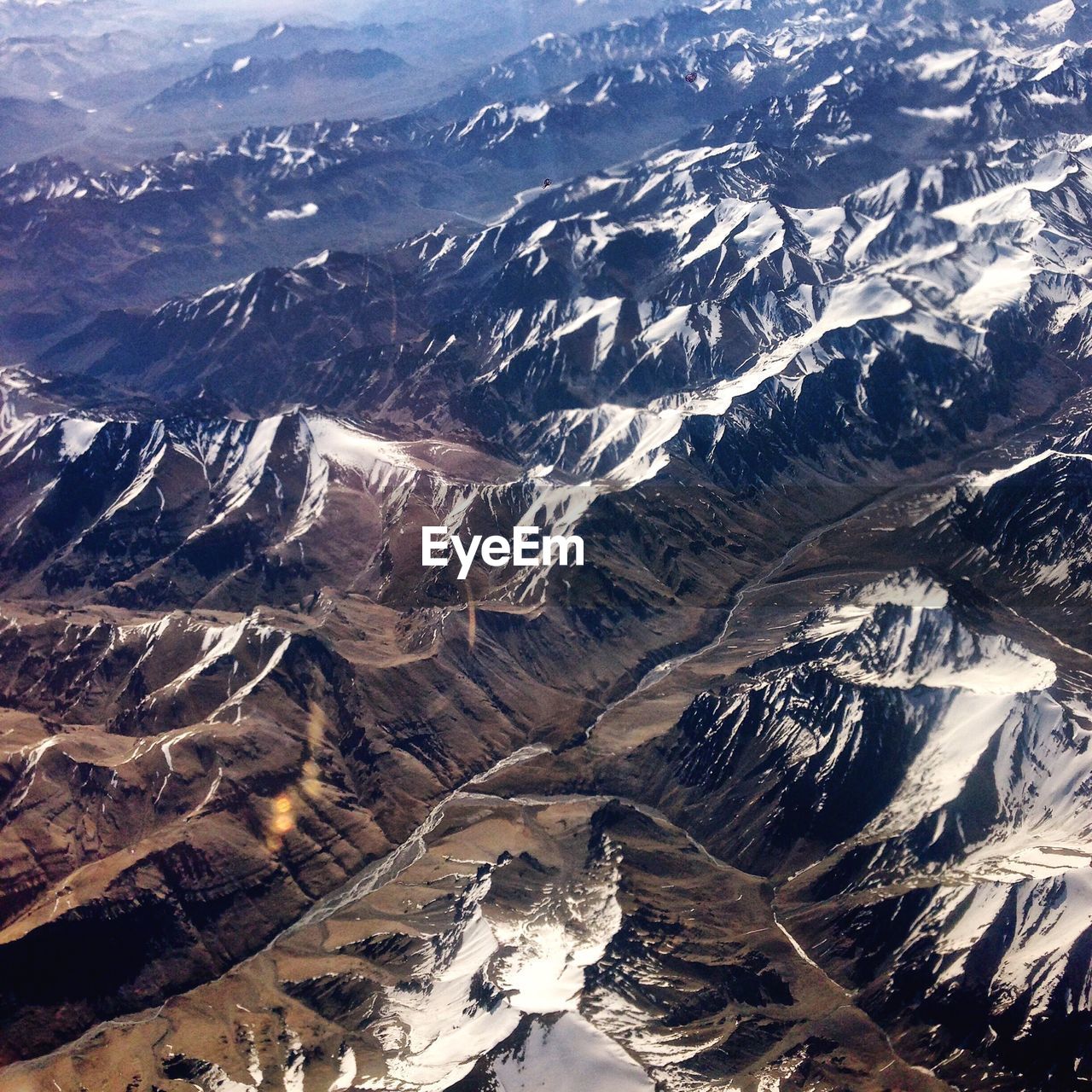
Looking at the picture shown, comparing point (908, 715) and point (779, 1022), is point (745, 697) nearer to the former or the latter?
point (908, 715)

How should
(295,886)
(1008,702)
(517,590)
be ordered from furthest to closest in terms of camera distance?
(517,590)
(295,886)
(1008,702)

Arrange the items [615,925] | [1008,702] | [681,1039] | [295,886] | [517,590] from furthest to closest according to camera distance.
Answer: [517,590] → [295,886] → [1008,702] → [615,925] → [681,1039]

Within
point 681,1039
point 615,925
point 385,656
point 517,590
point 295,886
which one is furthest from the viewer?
point 517,590

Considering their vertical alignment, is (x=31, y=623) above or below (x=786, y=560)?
above

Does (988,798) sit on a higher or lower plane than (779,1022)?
higher

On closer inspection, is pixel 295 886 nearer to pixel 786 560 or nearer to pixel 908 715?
pixel 908 715

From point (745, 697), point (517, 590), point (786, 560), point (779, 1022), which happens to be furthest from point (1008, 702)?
point (517, 590)

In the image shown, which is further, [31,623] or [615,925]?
[31,623]

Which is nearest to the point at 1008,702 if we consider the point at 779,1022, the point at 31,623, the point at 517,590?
the point at 779,1022

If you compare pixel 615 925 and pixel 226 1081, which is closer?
pixel 226 1081
